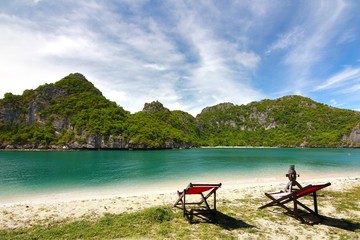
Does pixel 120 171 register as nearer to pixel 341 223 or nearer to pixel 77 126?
pixel 341 223

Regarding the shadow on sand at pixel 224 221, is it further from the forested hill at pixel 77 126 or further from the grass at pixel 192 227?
the forested hill at pixel 77 126

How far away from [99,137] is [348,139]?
16379cm

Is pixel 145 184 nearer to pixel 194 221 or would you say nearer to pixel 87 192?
pixel 87 192

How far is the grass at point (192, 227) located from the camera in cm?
742

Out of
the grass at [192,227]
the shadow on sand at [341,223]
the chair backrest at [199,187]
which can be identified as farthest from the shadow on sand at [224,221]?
the shadow on sand at [341,223]

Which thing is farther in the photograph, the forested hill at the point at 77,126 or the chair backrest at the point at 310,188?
the forested hill at the point at 77,126

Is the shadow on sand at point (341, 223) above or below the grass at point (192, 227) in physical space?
above

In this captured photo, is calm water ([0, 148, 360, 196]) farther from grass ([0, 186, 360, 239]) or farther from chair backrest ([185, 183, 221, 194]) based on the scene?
chair backrest ([185, 183, 221, 194])

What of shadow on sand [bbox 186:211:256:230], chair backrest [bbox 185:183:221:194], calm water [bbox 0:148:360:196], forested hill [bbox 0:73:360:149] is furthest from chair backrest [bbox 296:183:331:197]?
forested hill [bbox 0:73:360:149]

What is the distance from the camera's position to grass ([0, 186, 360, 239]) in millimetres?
7422

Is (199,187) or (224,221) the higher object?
(199,187)

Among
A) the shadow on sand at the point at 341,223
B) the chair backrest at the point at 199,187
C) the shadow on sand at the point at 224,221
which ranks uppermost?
the chair backrest at the point at 199,187

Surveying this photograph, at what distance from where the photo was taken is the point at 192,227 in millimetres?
8234

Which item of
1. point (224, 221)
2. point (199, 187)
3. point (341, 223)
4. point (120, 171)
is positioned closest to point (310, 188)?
point (341, 223)
